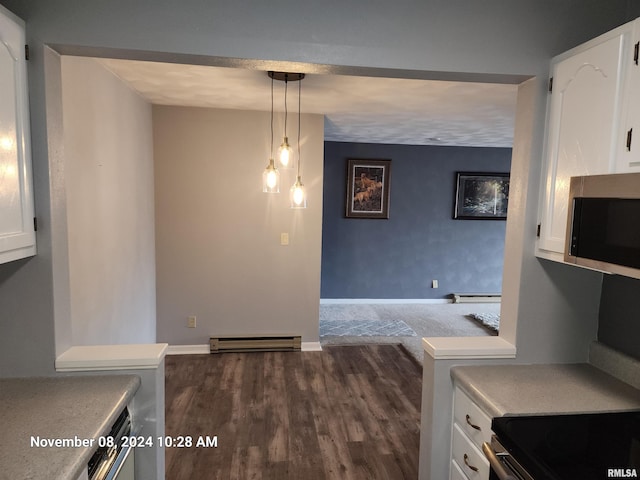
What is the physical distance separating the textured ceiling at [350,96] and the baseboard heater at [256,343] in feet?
7.55

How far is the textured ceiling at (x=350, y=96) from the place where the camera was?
9.19 ft

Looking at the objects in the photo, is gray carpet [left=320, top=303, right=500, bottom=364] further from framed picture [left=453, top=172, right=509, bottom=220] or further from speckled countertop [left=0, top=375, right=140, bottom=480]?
speckled countertop [left=0, top=375, right=140, bottom=480]

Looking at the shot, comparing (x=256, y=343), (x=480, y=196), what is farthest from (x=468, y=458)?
(x=480, y=196)

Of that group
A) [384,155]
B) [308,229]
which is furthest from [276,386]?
[384,155]

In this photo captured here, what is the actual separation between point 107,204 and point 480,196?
210 inches

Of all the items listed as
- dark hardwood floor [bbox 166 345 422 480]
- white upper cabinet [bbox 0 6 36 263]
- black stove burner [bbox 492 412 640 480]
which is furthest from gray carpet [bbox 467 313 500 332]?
white upper cabinet [bbox 0 6 36 263]

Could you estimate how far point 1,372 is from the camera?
5.32 ft

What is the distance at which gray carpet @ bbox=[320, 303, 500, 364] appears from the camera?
4602 millimetres

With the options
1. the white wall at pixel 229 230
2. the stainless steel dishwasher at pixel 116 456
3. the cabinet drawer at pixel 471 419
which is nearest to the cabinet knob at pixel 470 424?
the cabinet drawer at pixel 471 419

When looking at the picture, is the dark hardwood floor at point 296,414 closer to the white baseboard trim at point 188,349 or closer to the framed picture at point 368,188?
the white baseboard trim at point 188,349

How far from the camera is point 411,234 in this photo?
619cm

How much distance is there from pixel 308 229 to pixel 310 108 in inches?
46.7

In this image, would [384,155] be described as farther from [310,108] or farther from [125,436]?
[125,436]

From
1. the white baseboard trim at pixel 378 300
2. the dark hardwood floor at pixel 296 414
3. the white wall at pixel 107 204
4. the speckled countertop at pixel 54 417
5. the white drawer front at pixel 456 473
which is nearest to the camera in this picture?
the speckled countertop at pixel 54 417
